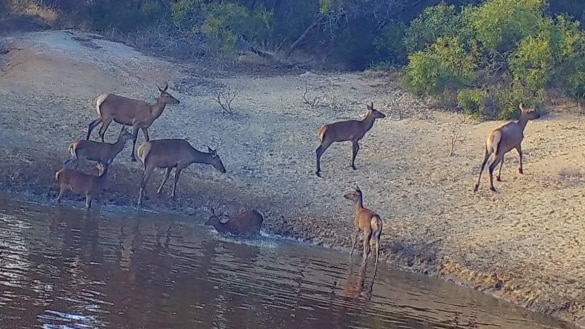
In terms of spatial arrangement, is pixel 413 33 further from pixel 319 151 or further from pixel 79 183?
pixel 79 183

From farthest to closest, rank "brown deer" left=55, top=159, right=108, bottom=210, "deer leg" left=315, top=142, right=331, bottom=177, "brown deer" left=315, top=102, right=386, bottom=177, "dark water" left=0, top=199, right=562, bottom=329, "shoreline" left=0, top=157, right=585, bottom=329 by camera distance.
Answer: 1. "brown deer" left=315, top=102, right=386, bottom=177
2. "deer leg" left=315, top=142, right=331, bottom=177
3. "brown deer" left=55, top=159, right=108, bottom=210
4. "shoreline" left=0, top=157, right=585, bottom=329
5. "dark water" left=0, top=199, right=562, bottom=329

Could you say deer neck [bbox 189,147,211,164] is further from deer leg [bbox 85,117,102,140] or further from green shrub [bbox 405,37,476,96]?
green shrub [bbox 405,37,476,96]

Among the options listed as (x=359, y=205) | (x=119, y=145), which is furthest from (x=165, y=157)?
(x=359, y=205)

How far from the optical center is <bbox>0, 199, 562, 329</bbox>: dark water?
37.2ft

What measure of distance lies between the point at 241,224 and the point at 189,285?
448cm

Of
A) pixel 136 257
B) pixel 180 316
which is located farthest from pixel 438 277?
pixel 180 316

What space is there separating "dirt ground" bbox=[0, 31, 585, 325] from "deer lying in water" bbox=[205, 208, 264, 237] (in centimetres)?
87

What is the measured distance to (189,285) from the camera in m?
13.1

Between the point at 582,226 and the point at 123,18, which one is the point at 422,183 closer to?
the point at 582,226

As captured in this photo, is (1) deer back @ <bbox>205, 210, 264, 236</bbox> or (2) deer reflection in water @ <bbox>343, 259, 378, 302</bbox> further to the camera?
(1) deer back @ <bbox>205, 210, 264, 236</bbox>

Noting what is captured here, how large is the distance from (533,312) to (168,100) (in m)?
9.64

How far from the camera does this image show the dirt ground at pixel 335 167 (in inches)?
671

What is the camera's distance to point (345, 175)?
21375mm

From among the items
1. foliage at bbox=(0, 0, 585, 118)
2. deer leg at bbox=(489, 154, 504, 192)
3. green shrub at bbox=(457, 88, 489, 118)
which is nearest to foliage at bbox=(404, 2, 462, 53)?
foliage at bbox=(0, 0, 585, 118)
